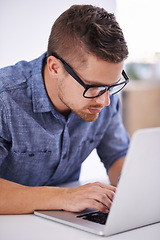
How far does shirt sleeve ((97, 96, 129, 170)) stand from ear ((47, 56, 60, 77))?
41 centimetres

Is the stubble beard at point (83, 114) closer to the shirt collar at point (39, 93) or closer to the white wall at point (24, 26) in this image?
the shirt collar at point (39, 93)

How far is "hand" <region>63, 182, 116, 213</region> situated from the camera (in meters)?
1.15

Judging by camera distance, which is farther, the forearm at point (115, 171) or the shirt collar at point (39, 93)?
the forearm at point (115, 171)

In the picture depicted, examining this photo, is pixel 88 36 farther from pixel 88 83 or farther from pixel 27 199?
pixel 27 199

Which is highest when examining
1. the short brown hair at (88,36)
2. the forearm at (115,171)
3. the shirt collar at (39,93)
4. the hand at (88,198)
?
the short brown hair at (88,36)

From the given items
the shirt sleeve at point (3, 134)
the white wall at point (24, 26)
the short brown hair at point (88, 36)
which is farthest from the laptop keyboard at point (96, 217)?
the white wall at point (24, 26)

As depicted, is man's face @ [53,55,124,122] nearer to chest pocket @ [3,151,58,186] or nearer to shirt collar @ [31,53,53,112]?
shirt collar @ [31,53,53,112]

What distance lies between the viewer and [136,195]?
986mm

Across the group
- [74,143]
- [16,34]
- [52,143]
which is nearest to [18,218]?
[52,143]

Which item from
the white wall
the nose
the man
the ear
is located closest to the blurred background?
the white wall

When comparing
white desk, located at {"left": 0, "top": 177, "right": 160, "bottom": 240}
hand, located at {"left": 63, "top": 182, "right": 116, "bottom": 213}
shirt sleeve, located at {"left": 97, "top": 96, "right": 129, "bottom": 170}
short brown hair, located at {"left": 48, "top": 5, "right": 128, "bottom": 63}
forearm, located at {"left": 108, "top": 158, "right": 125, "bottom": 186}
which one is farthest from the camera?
shirt sleeve, located at {"left": 97, "top": 96, "right": 129, "bottom": 170}

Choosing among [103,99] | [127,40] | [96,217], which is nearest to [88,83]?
[103,99]

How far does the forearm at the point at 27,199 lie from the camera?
47.3 inches

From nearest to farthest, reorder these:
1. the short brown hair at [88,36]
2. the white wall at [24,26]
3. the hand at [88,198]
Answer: the hand at [88,198]
the short brown hair at [88,36]
the white wall at [24,26]
